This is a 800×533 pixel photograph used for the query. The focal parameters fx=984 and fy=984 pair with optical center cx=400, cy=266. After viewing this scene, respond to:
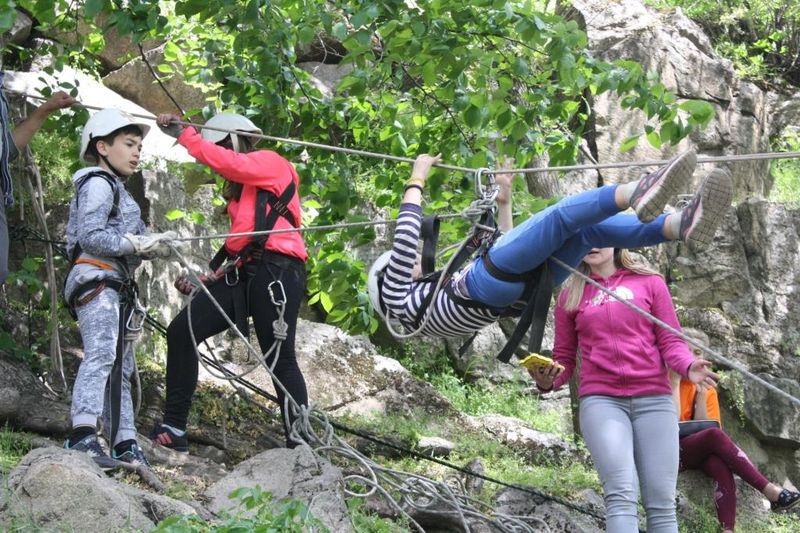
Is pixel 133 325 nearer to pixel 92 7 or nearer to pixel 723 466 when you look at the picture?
pixel 92 7

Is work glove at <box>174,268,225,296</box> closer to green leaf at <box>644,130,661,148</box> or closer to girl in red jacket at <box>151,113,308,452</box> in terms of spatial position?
girl in red jacket at <box>151,113,308,452</box>

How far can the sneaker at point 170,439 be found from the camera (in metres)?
5.55

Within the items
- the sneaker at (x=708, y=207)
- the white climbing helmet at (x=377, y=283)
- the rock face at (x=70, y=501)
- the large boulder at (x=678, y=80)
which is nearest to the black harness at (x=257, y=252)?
the white climbing helmet at (x=377, y=283)

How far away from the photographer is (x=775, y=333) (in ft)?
34.9

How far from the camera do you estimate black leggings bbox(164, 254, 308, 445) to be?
Result: 17.9 ft

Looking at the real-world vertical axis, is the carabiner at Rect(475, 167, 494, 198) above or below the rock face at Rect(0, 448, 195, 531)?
above

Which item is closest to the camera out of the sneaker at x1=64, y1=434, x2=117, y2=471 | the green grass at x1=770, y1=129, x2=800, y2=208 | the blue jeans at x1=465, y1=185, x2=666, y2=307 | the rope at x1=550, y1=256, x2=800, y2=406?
the rope at x1=550, y1=256, x2=800, y2=406

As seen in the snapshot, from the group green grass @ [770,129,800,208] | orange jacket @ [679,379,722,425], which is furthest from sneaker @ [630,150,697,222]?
green grass @ [770,129,800,208]

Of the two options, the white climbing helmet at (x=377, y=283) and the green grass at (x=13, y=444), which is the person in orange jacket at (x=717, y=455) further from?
the green grass at (x=13, y=444)

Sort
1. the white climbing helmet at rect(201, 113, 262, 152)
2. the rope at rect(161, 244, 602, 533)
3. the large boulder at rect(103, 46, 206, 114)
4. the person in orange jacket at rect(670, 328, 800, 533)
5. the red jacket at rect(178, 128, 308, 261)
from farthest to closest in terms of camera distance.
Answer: the large boulder at rect(103, 46, 206, 114) < the person in orange jacket at rect(670, 328, 800, 533) < the white climbing helmet at rect(201, 113, 262, 152) < the red jacket at rect(178, 128, 308, 261) < the rope at rect(161, 244, 602, 533)

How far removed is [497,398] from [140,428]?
520 cm

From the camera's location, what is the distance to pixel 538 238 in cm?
423

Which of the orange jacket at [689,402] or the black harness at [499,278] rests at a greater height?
the black harness at [499,278]

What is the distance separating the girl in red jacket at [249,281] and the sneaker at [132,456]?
2.06 ft
